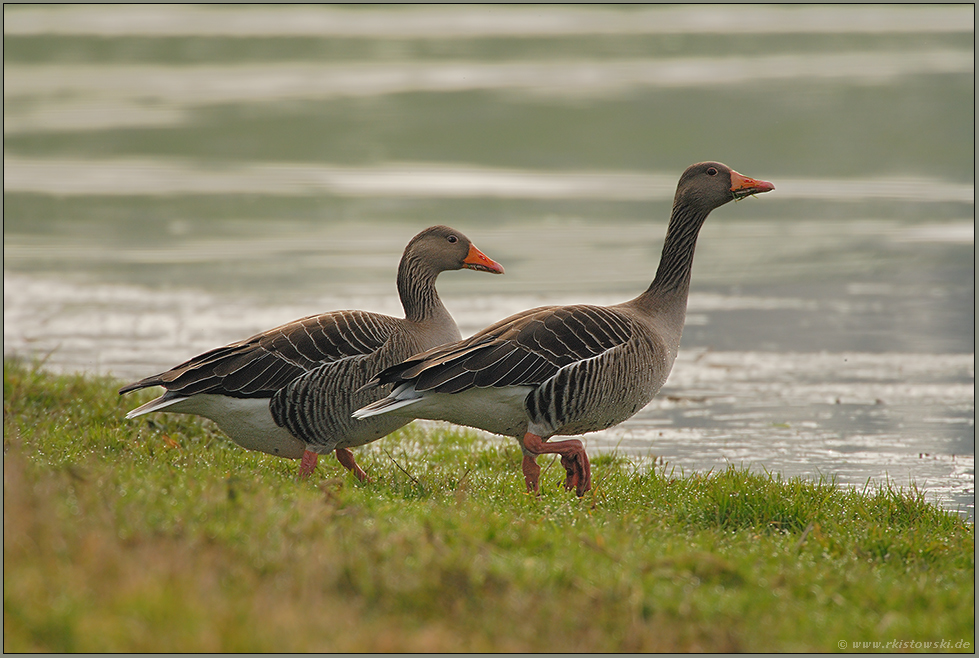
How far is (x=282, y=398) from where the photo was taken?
26.5ft

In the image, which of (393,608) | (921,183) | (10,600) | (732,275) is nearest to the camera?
(10,600)

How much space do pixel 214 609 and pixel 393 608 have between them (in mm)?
834

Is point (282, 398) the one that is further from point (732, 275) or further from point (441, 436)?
point (732, 275)

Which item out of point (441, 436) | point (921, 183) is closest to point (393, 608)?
point (441, 436)

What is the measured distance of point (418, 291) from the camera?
9031mm

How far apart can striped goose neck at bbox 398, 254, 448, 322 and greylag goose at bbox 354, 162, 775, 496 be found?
3.26 ft

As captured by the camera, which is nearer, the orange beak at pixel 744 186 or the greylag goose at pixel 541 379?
the greylag goose at pixel 541 379

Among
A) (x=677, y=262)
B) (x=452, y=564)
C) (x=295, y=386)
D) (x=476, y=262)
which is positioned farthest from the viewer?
(x=476, y=262)

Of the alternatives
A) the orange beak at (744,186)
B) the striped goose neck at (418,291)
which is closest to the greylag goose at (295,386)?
the striped goose neck at (418,291)

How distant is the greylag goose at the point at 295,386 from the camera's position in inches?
314

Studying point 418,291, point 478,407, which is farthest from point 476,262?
point 478,407

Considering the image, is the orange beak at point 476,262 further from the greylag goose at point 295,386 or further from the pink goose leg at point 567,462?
the pink goose leg at point 567,462

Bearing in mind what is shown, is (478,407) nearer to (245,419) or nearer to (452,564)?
(245,419)

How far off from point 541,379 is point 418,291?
175 cm
